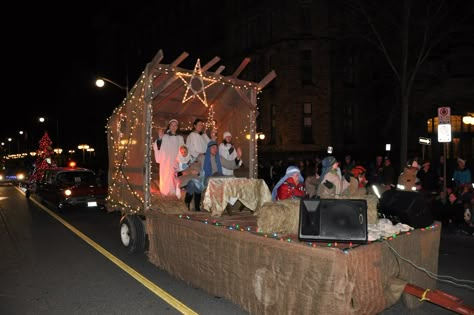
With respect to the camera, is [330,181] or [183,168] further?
[183,168]

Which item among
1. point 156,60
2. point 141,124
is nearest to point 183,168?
point 141,124

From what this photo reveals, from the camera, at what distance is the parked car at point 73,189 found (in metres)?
14.1

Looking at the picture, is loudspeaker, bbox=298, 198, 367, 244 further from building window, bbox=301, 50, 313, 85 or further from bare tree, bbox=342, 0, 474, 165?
building window, bbox=301, 50, 313, 85

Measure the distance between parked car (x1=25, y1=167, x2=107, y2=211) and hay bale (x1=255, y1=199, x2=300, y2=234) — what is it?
992 cm

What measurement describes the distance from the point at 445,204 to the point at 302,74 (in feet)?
59.5

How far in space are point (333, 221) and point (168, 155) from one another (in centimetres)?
555

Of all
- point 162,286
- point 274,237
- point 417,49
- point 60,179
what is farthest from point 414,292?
point 417,49

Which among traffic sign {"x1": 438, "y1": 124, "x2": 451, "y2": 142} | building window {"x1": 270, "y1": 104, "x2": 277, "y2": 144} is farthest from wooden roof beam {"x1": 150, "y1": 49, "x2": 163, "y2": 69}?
building window {"x1": 270, "y1": 104, "x2": 277, "y2": 144}

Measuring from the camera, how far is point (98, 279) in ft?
21.9

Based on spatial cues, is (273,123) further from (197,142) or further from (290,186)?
(290,186)

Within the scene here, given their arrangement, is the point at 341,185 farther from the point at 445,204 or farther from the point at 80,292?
the point at 445,204

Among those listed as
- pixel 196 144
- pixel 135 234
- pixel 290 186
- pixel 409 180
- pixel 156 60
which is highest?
pixel 156 60

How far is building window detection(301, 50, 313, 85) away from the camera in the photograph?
2766 centimetres

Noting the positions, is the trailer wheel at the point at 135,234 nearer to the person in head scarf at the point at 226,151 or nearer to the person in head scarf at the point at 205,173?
the person in head scarf at the point at 205,173
